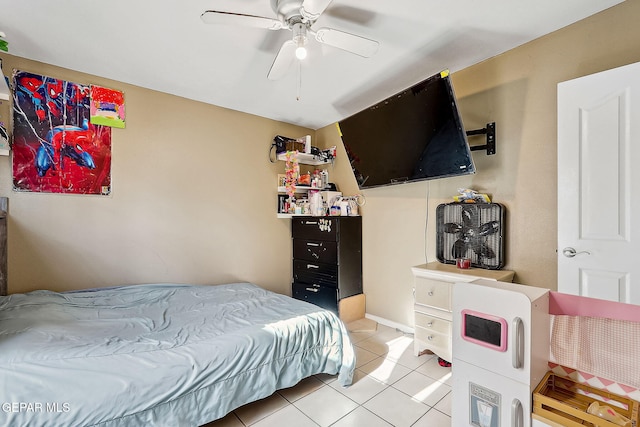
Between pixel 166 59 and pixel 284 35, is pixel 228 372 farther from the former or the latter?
pixel 166 59

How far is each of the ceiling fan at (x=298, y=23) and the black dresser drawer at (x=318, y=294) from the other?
2293mm

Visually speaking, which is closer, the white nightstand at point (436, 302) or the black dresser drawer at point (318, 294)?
the white nightstand at point (436, 302)

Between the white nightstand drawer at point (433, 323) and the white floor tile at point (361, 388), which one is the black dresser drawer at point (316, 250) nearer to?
the white nightstand drawer at point (433, 323)

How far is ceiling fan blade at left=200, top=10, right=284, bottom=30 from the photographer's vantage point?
1.40 meters

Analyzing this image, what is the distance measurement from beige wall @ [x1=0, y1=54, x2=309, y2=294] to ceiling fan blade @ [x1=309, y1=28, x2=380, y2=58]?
5.91ft

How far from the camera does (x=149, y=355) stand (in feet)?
4.52

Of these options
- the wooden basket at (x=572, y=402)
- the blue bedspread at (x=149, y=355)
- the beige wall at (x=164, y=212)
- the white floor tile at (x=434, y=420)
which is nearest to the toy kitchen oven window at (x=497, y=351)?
the wooden basket at (x=572, y=402)

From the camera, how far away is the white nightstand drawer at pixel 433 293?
2.12 m

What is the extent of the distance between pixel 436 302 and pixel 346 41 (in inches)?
75.3

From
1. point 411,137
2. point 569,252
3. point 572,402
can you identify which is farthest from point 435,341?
point 411,137

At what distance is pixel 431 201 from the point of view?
2.64 meters

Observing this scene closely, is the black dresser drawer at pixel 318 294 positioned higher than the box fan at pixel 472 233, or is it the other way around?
the box fan at pixel 472 233

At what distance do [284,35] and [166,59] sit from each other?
96 cm

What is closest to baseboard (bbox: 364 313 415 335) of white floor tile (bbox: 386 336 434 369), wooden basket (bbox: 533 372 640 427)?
white floor tile (bbox: 386 336 434 369)
